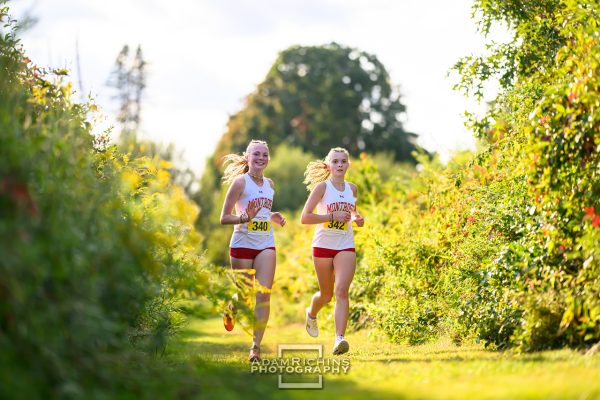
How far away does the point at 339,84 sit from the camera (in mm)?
47625

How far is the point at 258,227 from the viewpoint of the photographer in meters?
8.85

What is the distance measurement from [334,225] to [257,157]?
48.8 inches

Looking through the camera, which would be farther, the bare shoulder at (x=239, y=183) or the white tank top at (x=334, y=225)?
the white tank top at (x=334, y=225)

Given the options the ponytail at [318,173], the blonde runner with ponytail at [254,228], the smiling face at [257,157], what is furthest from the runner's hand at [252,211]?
the ponytail at [318,173]

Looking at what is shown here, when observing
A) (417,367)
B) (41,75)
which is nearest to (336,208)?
(417,367)

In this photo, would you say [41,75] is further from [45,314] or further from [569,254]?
[569,254]

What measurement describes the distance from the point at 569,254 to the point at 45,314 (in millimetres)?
4531

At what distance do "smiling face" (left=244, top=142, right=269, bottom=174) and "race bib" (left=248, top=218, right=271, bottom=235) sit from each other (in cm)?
65

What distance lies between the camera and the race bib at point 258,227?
8.82 m

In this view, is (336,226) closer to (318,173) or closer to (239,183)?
(318,173)

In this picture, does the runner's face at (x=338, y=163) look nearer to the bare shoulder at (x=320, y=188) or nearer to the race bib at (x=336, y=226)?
the bare shoulder at (x=320, y=188)

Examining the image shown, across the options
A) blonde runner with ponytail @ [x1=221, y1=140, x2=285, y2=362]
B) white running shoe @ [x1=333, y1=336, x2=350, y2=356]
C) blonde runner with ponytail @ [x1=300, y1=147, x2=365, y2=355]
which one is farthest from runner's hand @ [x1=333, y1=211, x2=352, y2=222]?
white running shoe @ [x1=333, y1=336, x2=350, y2=356]

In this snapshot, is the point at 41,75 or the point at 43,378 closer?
the point at 43,378

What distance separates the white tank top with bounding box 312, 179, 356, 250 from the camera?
30.8 feet
